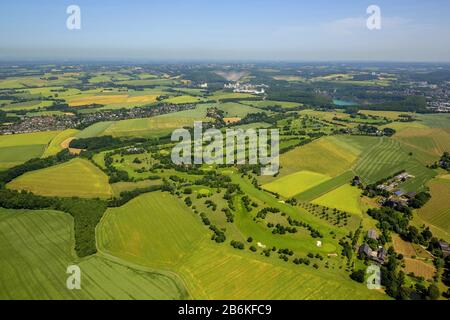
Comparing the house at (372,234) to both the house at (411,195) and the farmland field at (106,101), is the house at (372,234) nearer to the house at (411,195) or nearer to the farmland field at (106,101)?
the house at (411,195)

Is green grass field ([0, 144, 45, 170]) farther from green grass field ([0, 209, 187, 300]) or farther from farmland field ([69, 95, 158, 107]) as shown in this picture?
farmland field ([69, 95, 158, 107])

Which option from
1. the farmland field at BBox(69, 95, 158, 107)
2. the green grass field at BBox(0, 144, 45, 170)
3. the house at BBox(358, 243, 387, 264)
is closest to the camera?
the house at BBox(358, 243, 387, 264)

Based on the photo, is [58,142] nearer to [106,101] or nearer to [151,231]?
[151,231]

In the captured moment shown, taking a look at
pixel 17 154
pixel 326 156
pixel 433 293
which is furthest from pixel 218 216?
pixel 17 154

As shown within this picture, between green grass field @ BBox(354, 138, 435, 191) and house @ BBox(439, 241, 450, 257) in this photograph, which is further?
green grass field @ BBox(354, 138, 435, 191)

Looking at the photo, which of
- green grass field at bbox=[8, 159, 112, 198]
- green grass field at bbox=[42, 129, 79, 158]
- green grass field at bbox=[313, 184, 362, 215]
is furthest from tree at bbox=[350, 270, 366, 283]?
green grass field at bbox=[42, 129, 79, 158]
